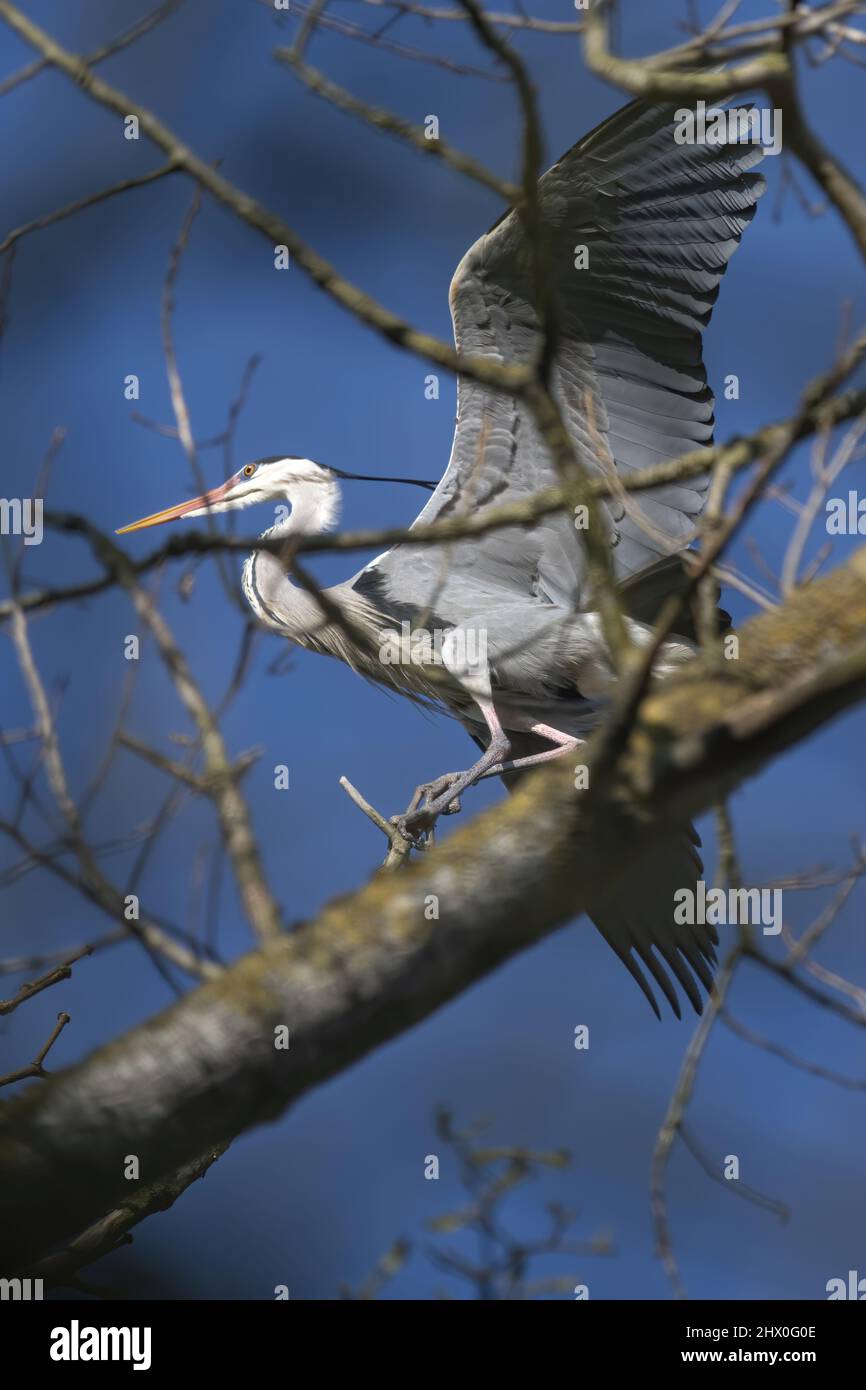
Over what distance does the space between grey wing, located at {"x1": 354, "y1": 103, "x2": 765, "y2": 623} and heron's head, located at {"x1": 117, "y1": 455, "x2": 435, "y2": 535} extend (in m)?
0.51

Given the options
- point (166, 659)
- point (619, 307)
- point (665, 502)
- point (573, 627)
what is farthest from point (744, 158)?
point (166, 659)

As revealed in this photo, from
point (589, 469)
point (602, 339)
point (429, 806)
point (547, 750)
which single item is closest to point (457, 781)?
point (429, 806)

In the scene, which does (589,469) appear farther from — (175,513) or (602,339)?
(175,513)

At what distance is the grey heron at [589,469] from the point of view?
137 inches

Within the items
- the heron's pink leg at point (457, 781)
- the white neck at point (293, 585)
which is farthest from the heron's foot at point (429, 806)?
the white neck at point (293, 585)

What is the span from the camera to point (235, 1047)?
4.86 ft

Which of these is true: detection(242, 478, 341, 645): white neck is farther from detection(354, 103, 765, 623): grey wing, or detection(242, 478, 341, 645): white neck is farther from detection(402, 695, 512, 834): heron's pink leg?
detection(402, 695, 512, 834): heron's pink leg

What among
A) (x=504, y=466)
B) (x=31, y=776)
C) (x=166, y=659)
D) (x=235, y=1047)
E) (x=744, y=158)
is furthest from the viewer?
(x=504, y=466)

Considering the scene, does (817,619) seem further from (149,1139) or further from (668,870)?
(668,870)

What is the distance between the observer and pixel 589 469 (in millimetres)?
3996

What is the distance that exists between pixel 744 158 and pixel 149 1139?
2.73 m

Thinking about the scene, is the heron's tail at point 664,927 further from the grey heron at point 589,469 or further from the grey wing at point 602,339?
the grey wing at point 602,339

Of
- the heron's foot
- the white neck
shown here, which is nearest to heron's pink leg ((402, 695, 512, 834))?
the heron's foot

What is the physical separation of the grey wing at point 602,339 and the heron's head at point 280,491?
20.0 inches
